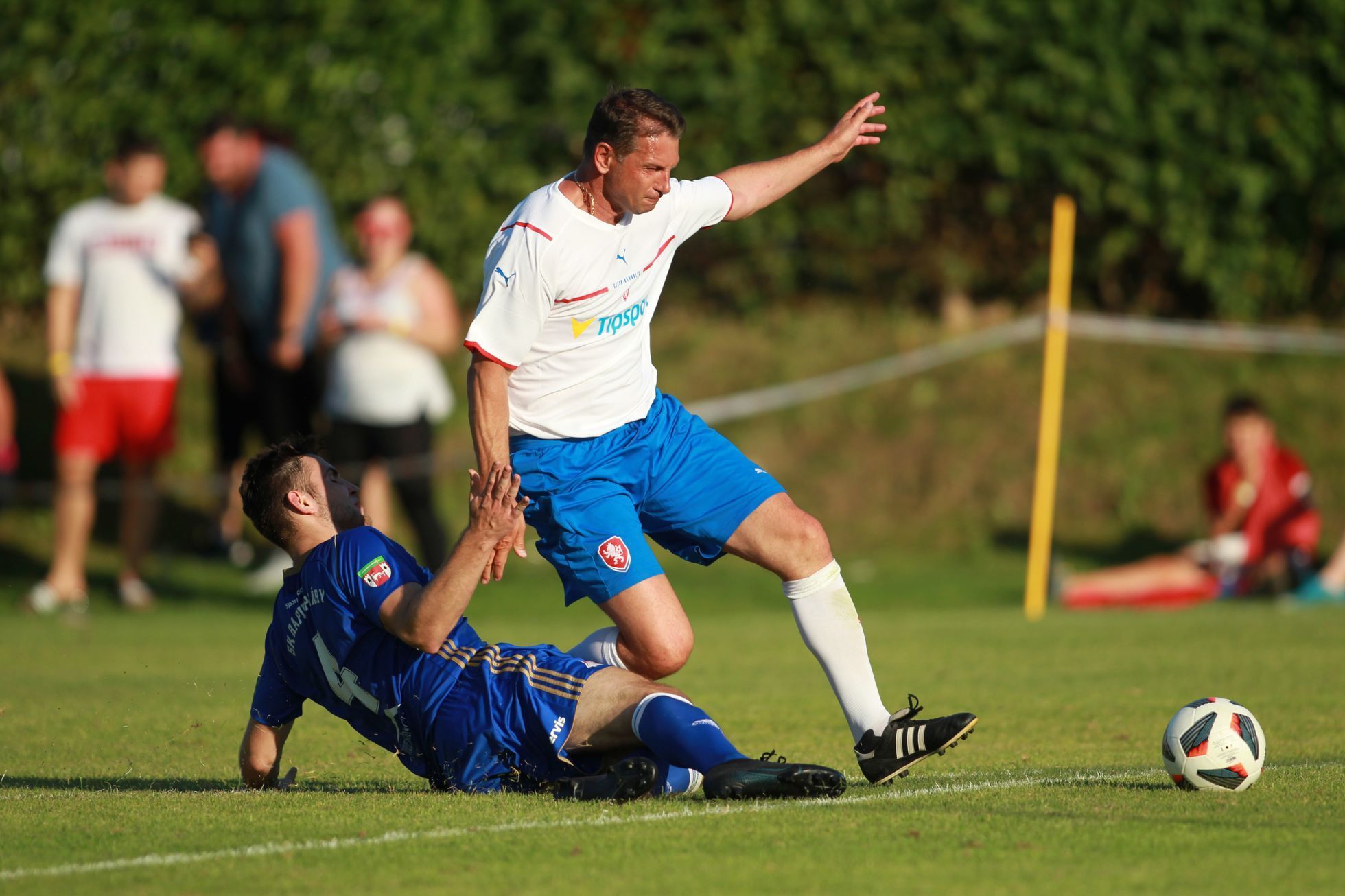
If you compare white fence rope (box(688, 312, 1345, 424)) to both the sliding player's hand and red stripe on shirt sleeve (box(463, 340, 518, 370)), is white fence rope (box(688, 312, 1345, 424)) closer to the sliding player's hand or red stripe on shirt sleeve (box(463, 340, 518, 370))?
red stripe on shirt sleeve (box(463, 340, 518, 370))

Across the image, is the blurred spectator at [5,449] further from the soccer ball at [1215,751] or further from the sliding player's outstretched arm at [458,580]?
the soccer ball at [1215,751]

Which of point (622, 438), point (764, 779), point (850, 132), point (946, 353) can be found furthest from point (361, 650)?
point (946, 353)

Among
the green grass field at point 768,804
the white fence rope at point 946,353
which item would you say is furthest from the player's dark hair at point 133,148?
the white fence rope at point 946,353

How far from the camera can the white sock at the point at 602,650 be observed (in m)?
5.71

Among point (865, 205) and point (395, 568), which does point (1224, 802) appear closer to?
point (395, 568)

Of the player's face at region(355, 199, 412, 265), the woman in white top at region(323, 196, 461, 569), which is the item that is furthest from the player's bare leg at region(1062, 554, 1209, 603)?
the player's face at region(355, 199, 412, 265)

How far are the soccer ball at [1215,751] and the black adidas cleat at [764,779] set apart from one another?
1.07m

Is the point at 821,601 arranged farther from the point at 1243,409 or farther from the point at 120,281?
the point at 120,281

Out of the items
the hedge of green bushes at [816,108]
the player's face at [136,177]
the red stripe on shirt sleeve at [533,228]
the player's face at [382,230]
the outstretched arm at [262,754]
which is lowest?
the outstretched arm at [262,754]

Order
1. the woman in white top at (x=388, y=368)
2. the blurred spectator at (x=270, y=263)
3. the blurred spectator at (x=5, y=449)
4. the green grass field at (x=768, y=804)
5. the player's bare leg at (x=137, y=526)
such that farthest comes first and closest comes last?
the blurred spectator at (x=5, y=449)
the player's bare leg at (x=137, y=526)
the blurred spectator at (x=270, y=263)
the woman in white top at (x=388, y=368)
the green grass field at (x=768, y=804)

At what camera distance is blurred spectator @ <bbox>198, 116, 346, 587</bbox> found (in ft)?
39.3

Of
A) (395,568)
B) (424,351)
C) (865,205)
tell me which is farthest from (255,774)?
(865,205)

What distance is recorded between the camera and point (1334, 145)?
15078 millimetres

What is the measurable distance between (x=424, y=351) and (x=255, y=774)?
7007mm
